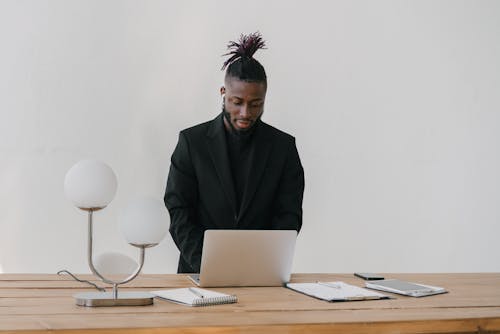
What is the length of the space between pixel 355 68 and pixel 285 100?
475mm

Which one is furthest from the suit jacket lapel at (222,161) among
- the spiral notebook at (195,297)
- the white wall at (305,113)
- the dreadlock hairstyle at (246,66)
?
the spiral notebook at (195,297)

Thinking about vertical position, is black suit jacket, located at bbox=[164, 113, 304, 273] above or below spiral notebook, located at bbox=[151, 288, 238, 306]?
above

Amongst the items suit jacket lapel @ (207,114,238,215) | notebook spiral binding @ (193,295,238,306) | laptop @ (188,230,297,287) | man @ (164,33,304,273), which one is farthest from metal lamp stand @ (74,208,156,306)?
suit jacket lapel @ (207,114,238,215)

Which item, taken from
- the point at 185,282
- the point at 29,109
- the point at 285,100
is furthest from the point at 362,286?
the point at 29,109

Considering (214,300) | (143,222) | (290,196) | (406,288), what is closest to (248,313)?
(214,300)

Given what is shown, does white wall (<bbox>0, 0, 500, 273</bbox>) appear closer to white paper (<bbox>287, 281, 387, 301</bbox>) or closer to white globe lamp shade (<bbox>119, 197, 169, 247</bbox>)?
white paper (<bbox>287, 281, 387, 301</bbox>)

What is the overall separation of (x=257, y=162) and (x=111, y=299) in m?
1.29

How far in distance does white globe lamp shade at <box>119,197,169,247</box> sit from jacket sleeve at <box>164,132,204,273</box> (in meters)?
0.80

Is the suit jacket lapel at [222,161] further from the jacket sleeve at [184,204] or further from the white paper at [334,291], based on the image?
the white paper at [334,291]

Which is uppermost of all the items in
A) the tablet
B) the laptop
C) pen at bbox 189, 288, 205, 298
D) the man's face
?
the man's face

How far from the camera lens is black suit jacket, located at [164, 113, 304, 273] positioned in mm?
3016

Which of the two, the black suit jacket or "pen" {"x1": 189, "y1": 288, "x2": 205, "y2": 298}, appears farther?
the black suit jacket

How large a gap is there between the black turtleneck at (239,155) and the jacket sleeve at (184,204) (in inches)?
6.8

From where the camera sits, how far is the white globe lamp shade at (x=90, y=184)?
1855 mm
